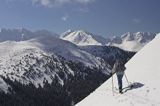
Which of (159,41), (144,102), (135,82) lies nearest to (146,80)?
(135,82)

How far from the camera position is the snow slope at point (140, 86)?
29.0 meters

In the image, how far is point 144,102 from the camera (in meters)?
28.0

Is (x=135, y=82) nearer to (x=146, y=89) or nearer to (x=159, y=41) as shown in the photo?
(x=146, y=89)

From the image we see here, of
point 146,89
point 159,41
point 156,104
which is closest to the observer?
point 156,104

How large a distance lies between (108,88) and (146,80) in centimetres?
479

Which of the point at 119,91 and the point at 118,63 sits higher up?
the point at 118,63

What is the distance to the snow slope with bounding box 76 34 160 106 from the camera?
29.0m

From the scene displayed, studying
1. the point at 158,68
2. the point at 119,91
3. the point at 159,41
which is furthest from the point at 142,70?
the point at 159,41

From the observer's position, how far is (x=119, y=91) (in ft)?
105

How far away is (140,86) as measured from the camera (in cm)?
3141

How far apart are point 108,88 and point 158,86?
21.9 ft

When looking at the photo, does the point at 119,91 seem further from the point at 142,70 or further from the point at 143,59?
the point at 143,59

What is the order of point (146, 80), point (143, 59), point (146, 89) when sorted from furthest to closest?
1. point (143, 59)
2. point (146, 80)
3. point (146, 89)

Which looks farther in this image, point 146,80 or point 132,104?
point 146,80
